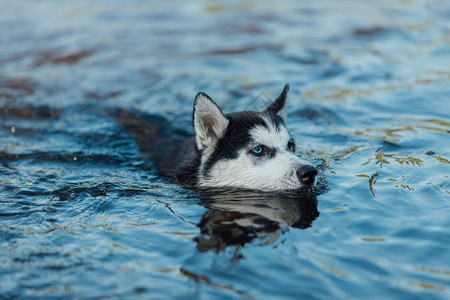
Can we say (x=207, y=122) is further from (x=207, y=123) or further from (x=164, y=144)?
(x=164, y=144)

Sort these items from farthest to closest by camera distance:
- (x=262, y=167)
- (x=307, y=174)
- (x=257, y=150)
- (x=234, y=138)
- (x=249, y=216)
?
(x=234, y=138) < (x=257, y=150) < (x=262, y=167) < (x=307, y=174) < (x=249, y=216)

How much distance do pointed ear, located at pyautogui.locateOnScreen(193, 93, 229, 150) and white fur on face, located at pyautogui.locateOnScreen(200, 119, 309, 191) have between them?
1.19 feet

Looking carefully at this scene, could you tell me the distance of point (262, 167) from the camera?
7.12 metres

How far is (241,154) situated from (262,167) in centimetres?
38

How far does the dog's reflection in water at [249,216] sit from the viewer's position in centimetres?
569

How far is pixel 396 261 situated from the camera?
16.4ft

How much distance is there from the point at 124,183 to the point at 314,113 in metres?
4.61

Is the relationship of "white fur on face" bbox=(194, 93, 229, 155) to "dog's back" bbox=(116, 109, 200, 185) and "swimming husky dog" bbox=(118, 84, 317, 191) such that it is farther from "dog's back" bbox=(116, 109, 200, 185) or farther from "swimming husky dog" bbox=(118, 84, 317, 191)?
"dog's back" bbox=(116, 109, 200, 185)

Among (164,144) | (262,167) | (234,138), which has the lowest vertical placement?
(164,144)

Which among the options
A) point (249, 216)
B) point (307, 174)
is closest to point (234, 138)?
point (307, 174)

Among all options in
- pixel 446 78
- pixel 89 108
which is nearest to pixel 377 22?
pixel 446 78

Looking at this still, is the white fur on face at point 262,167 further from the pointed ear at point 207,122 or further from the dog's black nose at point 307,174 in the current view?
the pointed ear at point 207,122

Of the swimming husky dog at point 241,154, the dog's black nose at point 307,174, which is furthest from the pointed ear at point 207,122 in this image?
the dog's black nose at point 307,174

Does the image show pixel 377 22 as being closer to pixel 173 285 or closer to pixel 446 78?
pixel 446 78
